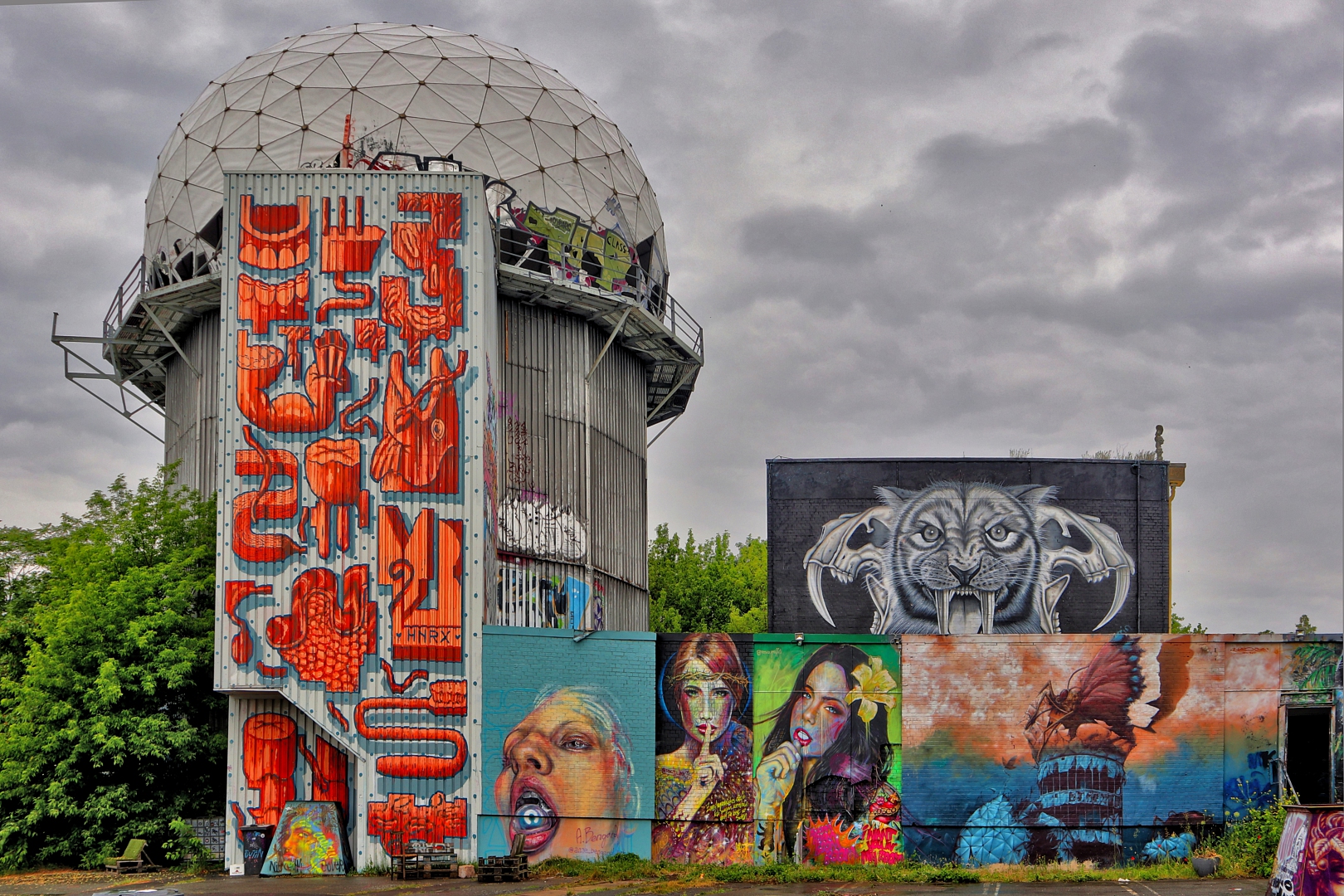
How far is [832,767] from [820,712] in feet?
3.21

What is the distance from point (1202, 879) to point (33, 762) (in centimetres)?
2090

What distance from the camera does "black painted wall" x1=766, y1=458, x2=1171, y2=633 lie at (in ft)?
92.9

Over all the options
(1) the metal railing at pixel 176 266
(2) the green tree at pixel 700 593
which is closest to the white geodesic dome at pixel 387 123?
(1) the metal railing at pixel 176 266

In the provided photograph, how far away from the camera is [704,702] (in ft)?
76.4

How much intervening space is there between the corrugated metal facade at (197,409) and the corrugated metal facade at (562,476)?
6.60 metres

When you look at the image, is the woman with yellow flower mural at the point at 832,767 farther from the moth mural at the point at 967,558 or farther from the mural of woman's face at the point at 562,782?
the moth mural at the point at 967,558

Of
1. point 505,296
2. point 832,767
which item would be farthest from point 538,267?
point 832,767

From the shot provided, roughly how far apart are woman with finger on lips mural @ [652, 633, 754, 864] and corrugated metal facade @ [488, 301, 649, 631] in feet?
16.9

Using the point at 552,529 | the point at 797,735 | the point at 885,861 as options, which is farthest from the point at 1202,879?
the point at 552,529

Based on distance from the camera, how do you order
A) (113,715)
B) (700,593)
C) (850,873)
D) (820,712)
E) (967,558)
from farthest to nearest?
(700,593) → (967,558) → (113,715) → (820,712) → (850,873)

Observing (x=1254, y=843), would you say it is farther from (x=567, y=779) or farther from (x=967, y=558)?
(x=567, y=779)

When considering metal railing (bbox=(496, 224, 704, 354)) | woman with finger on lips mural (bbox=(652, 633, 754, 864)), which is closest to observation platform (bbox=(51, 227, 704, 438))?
metal railing (bbox=(496, 224, 704, 354))

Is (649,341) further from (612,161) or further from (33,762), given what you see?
(33,762)

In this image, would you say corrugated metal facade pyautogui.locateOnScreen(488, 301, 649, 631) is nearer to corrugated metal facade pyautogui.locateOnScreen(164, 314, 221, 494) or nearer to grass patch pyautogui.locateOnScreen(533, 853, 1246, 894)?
grass patch pyautogui.locateOnScreen(533, 853, 1246, 894)
